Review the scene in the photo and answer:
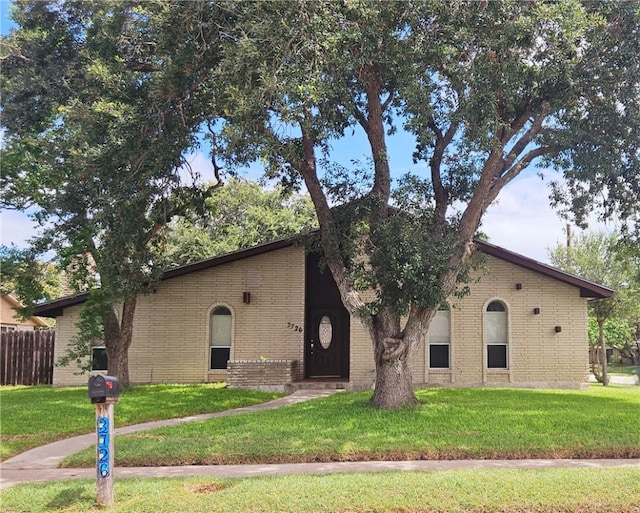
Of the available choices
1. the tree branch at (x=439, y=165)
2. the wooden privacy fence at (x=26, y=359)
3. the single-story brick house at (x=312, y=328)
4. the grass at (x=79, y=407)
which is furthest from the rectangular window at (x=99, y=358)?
the tree branch at (x=439, y=165)

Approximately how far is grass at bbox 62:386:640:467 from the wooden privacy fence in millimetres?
11232

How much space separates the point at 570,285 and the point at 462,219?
655cm

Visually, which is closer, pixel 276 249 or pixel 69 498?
pixel 69 498

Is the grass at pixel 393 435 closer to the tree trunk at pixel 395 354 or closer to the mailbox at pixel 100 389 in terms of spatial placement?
the tree trunk at pixel 395 354

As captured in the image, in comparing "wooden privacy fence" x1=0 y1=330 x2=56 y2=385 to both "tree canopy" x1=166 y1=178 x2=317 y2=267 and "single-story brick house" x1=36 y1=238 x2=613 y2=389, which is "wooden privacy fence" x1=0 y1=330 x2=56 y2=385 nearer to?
"single-story brick house" x1=36 y1=238 x2=613 y2=389

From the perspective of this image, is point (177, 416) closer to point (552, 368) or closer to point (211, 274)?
point (211, 274)

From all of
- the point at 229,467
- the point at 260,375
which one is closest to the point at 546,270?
the point at 260,375

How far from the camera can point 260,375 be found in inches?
590

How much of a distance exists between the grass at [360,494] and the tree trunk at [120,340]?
8.89 m

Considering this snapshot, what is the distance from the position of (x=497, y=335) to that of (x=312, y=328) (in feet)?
18.1

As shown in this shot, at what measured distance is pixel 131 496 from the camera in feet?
19.2

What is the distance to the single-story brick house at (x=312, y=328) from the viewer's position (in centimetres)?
1611

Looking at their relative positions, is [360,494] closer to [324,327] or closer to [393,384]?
[393,384]

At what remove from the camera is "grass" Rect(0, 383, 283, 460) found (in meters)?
9.62
